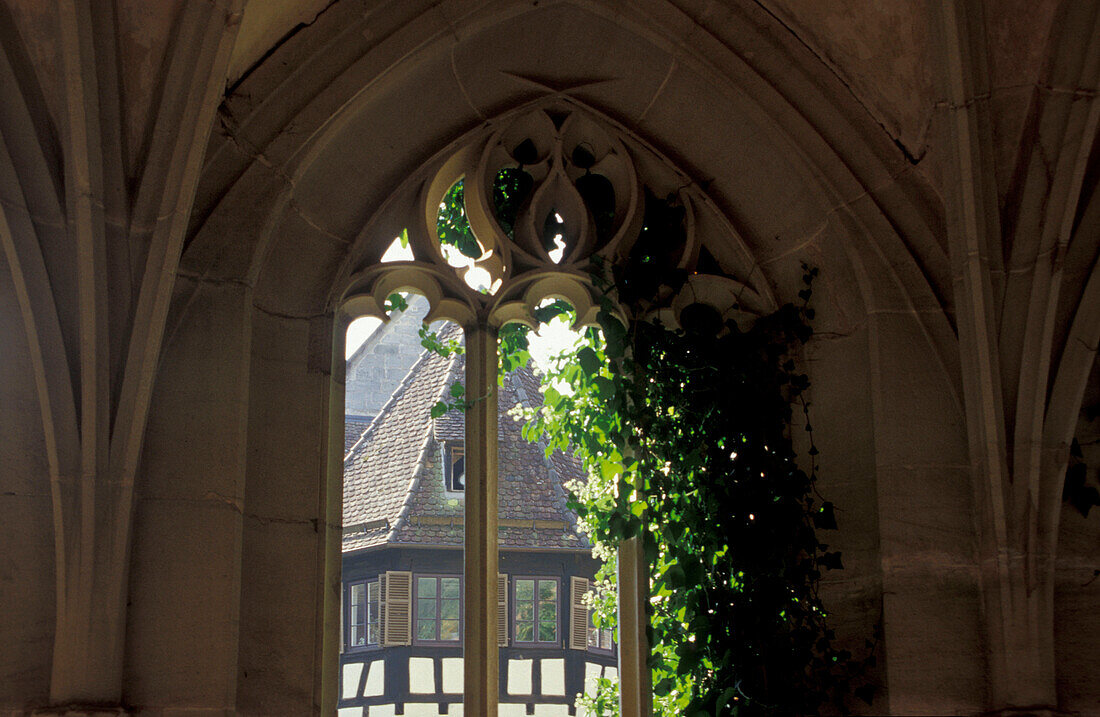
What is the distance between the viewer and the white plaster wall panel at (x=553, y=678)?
6.74 m

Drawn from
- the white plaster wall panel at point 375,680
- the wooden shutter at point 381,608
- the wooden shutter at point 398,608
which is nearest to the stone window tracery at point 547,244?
the wooden shutter at point 398,608

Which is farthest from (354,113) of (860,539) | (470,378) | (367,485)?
(367,485)

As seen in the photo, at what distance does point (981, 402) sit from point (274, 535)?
2182mm

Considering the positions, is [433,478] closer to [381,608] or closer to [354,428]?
[381,608]

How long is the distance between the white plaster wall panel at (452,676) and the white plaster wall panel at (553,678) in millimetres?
600

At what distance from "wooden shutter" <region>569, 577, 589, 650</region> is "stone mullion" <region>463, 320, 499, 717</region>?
2333mm

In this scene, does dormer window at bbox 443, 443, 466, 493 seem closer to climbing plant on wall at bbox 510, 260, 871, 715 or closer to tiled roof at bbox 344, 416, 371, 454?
tiled roof at bbox 344, 416, 371, 454

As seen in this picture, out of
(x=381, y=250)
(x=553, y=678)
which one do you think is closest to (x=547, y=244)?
(x=381, y=250)

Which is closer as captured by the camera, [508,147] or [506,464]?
[508,147]

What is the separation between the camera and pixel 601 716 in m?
4.51

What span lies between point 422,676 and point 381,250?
3812 millimetres

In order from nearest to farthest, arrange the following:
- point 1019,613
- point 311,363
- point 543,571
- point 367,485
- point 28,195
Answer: point 28,195
point 1019,613
point 311,363
point 543,571
point 367,485

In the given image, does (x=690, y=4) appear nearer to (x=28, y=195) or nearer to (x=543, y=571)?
(x=28, y=195)

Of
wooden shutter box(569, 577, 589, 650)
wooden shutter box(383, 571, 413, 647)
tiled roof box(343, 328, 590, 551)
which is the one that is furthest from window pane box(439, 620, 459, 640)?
wooden shutter box(569, 577, 589, 650)
